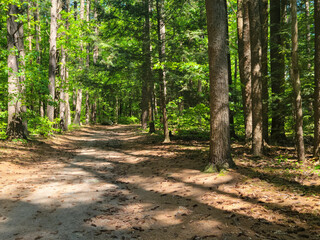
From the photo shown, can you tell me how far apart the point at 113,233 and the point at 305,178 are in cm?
491

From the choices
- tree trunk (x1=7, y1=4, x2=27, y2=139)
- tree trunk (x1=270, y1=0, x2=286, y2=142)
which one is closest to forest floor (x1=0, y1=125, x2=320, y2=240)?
tree trunk (x1=270, y1=0, x2=286, y2=142)

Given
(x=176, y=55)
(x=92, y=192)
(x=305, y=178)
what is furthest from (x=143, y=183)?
(x=176, y=55)

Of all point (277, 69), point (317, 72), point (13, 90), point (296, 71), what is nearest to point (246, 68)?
point (277, 69)

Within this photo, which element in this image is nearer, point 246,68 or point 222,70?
point 222,70

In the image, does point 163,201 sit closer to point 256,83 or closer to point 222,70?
point 222,70

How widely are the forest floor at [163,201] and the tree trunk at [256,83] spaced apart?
674 millimetres

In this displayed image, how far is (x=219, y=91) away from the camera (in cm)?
653

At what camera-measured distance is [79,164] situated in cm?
923

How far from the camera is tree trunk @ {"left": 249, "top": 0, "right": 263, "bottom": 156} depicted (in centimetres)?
820

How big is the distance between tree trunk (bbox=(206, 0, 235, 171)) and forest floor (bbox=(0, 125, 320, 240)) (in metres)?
0.62

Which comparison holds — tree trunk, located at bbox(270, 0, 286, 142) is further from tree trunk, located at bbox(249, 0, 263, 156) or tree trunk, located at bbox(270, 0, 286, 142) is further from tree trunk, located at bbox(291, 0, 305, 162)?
tree trunk, located at bbox(291, 0, 305, 162)

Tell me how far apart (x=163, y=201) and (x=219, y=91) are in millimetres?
3359

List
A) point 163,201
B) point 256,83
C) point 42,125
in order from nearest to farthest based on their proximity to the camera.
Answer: point 163,201 < point 256,83 < point 42,125

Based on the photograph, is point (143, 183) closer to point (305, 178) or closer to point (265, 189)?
point (265, 189)
